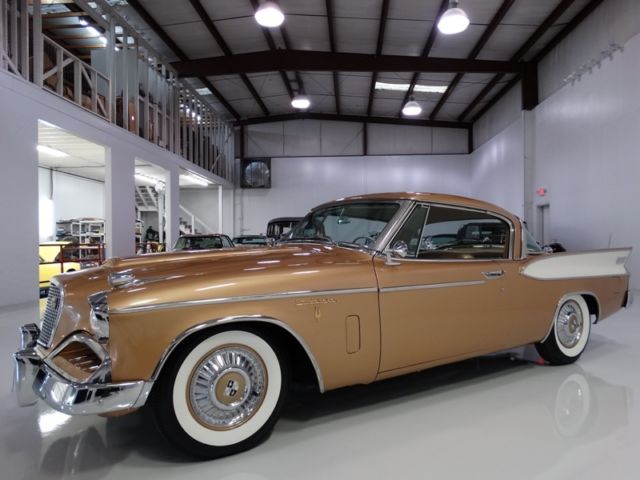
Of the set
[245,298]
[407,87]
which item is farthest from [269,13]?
[407,87]

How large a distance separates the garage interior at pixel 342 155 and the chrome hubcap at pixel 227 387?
0.77 ft

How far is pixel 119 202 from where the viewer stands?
10.4 m

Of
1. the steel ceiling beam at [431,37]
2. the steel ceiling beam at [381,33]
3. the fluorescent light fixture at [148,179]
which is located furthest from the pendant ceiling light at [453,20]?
the fluorescent light fixture at [148,179]

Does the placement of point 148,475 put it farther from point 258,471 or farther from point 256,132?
point 256,132

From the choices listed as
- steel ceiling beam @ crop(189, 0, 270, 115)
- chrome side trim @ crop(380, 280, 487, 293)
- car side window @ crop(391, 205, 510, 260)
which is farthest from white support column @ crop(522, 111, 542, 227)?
chrome side trim @ crop(380, 280, 487, 293)

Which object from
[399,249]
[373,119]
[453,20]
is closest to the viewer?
[399,249]

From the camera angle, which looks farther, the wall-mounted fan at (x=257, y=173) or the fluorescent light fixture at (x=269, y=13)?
the wall-mounted fan at (x=257, y=173)

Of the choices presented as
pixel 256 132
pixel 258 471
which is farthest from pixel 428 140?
pixel 258 471

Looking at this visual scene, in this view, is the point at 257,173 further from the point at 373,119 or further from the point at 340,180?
the point at 373,119

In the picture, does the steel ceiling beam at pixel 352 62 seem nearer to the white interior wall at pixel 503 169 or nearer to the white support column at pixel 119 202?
the white interior wall at pixel 503 169

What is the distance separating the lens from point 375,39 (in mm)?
11953

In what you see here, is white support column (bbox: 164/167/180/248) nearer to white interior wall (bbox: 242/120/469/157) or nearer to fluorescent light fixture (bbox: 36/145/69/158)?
fluorescent light fixture (bbox: 36/145/69/158)

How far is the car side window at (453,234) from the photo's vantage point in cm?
284

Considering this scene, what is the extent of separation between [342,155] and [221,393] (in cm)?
1877
